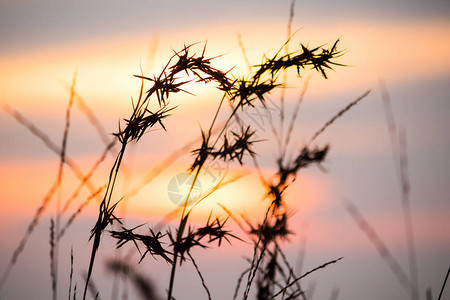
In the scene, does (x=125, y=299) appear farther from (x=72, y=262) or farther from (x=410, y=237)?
(x=410, y=237)

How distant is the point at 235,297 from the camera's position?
2240mm

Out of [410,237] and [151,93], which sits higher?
[151,93]

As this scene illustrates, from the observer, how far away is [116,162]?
2088 mm

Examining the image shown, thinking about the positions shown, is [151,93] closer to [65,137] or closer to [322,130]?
[65,137]

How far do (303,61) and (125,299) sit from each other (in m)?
1.31

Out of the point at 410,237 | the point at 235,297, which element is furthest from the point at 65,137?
the point at 410,237

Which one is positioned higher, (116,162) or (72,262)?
(116,162)

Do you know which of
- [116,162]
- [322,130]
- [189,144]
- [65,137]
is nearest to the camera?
[116,162]

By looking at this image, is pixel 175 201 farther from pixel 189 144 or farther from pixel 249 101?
pixel 249 101

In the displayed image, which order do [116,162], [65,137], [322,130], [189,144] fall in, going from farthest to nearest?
[322,130] < [65,137] < [189,144] < [116,162]

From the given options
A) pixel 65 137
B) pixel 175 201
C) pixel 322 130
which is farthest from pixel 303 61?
pixel 65 137

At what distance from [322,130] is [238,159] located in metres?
0.54

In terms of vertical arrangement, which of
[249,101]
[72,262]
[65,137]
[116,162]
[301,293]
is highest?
[65,137]

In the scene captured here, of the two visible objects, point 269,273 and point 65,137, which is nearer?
point 65,137
